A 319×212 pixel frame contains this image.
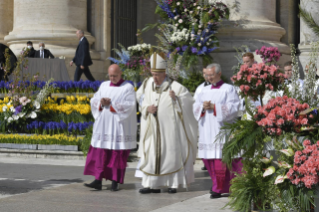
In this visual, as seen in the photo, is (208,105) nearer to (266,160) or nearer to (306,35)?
(266,160)

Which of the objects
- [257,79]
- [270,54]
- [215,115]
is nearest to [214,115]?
[215,115]

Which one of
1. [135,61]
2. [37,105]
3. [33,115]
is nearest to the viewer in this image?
[33,115]

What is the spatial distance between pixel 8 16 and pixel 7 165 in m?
10.1

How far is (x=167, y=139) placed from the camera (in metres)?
9.03

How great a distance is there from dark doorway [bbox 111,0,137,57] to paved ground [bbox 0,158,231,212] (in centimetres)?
950

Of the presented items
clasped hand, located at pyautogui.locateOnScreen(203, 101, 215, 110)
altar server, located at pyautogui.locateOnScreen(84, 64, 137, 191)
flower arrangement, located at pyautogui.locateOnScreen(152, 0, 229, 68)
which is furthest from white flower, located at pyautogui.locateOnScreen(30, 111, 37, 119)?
clasped hand, located at pyautogui.locateOnScreen(203, 101, 215, 110)

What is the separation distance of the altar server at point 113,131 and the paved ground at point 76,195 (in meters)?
0.32

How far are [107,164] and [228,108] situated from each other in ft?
6.66

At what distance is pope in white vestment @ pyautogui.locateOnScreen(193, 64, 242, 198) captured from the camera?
344 inches

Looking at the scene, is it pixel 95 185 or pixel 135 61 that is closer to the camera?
pixel 95 185

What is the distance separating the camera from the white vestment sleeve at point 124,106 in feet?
30.8

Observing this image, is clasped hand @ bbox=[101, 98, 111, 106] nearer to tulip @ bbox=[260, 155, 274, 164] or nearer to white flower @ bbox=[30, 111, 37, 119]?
tulip @ bbox=[260, 155, 274, 164]

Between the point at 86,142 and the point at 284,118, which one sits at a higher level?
the point at 284,118

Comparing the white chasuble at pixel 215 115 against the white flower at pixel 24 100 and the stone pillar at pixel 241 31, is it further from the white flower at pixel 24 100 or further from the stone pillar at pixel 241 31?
the stone pillar at pixel 241 31
